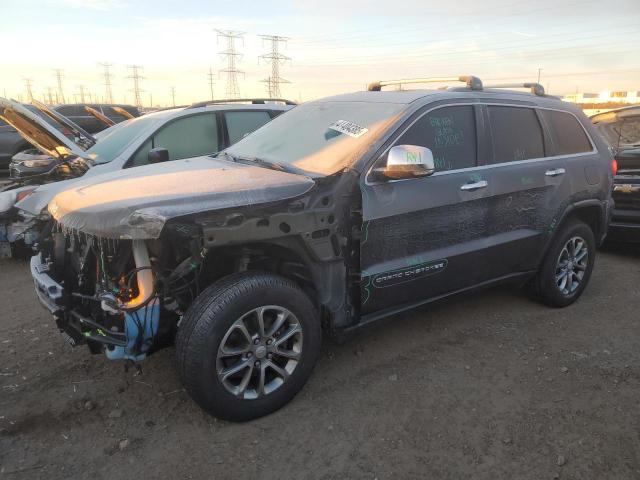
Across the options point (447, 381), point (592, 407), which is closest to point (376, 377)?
point (447, 381)

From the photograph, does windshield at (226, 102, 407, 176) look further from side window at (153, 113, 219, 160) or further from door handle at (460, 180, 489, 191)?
side window at (153, 113, 219, 160)

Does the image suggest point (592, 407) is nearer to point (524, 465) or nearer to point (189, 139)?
point (524, 465)

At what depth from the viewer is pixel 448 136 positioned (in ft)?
11.3

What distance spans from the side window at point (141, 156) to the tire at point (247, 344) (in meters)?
3.13

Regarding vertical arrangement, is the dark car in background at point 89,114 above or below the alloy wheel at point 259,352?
above

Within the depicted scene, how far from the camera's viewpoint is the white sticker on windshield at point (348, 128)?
3216mm

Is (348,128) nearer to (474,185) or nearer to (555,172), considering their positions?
(474,185)

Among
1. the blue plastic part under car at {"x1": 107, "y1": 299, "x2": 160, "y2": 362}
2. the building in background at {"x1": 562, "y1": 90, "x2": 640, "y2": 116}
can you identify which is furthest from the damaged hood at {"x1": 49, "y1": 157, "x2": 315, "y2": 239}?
the building in background at {"x1": 562, "y1": 90, "x2": 640, "y2": 116}

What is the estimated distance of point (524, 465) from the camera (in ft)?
8.02

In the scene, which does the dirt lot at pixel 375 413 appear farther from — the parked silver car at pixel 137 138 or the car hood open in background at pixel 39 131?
the car hood open in background at pixel 39 131

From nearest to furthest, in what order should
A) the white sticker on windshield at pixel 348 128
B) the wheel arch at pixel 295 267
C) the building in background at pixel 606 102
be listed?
1. the wheel arch at pixel 295 267
2. the white sticker on windshield at pixel 348 128
3. the building in background at pixel 606 102

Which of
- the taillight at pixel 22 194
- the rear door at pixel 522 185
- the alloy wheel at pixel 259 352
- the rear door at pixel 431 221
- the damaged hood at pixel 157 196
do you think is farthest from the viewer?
the taillight at pixel 22 194

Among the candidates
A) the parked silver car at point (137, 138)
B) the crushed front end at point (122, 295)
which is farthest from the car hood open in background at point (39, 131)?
the crushed front end at point (122, 295)

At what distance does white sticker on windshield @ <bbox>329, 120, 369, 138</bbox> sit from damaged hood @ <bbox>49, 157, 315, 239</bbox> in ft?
1.72
